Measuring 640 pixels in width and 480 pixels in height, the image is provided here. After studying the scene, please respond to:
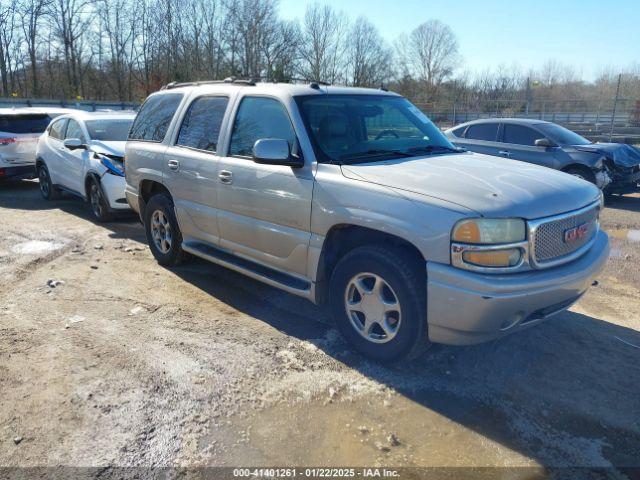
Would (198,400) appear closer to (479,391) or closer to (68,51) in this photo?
(479,391)

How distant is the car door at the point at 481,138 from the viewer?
10844mm

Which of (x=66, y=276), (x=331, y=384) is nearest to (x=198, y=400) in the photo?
(x=331, y=384)

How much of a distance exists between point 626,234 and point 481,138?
4092 mm

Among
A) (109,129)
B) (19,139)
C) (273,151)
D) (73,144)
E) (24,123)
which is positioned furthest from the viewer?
(24,123)

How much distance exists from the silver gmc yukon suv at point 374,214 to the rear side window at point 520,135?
6535 millimetres

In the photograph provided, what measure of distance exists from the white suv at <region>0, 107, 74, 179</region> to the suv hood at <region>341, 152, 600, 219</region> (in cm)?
922

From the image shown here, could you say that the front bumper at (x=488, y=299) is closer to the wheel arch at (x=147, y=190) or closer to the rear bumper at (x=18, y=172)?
the wheel arch at (x=147, y=190)

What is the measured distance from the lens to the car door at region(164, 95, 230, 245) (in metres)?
4.78

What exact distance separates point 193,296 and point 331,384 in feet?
6.96

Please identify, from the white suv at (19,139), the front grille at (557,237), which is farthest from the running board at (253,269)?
the white suv at (19,139)

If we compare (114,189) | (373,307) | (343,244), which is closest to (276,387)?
(373,307)

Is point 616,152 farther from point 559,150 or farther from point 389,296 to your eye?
point 389,296

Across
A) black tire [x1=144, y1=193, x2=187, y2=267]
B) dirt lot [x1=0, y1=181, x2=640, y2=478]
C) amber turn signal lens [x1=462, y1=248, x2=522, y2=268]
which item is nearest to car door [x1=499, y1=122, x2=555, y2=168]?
dirt lot [x1=0, y1=181, x2=640, y2=478]

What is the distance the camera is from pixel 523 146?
1041 centimetres
